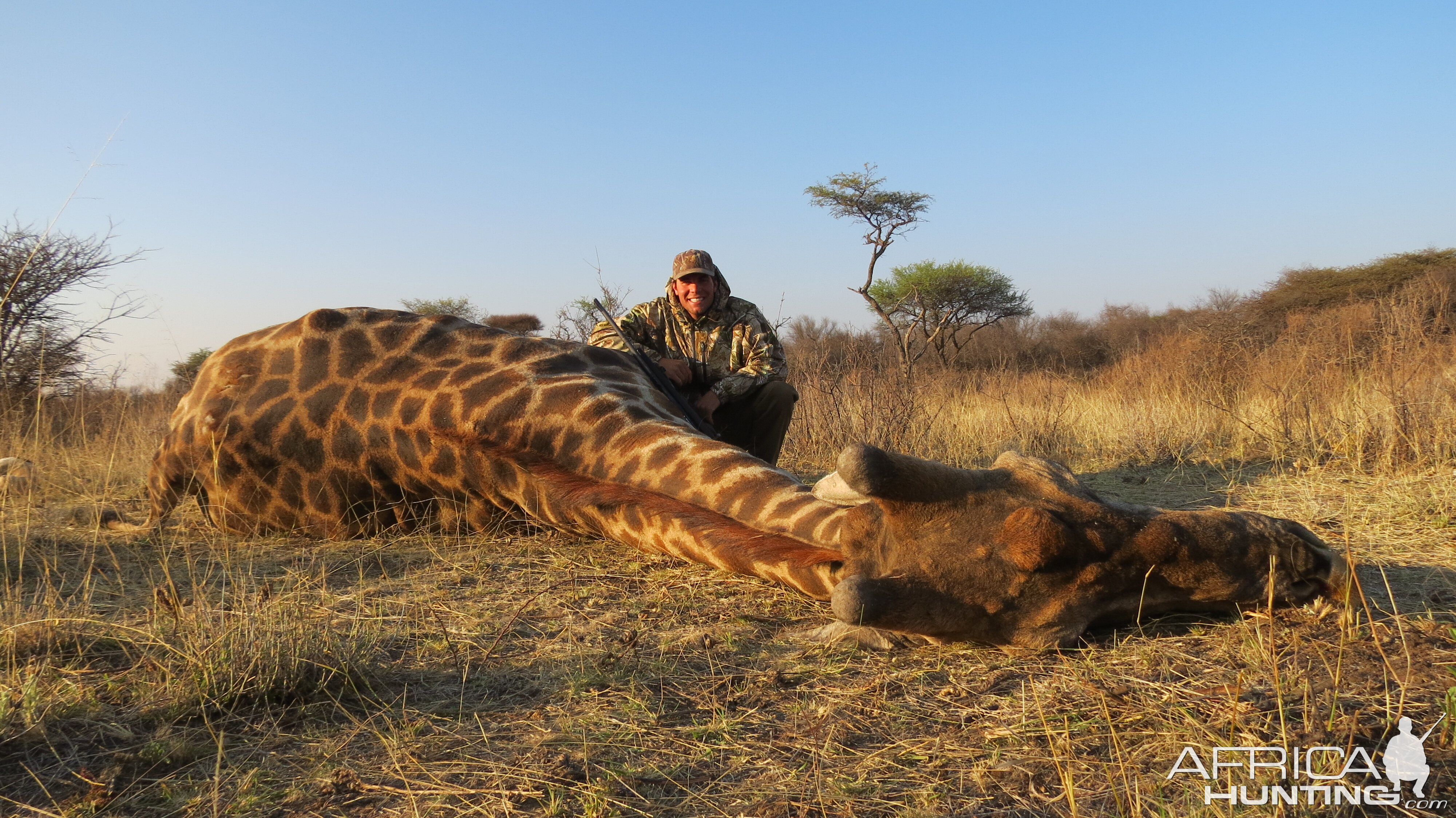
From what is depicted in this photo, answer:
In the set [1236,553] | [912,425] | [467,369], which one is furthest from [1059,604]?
[912,425]

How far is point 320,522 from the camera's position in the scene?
3.53 m

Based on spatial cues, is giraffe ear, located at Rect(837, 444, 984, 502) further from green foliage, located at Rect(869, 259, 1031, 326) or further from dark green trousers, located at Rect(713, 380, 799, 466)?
green foliage, located at Rect(869, 259, 1031, 326)

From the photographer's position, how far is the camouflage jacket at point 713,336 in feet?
16.3

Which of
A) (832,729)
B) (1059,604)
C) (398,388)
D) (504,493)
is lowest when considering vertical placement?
(832,729)

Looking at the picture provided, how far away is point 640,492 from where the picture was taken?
8.73 feet

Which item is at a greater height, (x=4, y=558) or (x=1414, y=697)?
(x=4, y=558)

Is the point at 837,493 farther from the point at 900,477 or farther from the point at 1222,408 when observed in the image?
the point at 1222,408

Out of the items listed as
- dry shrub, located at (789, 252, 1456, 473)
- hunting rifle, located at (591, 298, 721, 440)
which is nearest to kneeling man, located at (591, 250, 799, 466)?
hunting rifle, located at (591, 298, 721, 440)

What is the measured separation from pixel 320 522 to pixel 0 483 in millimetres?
2151

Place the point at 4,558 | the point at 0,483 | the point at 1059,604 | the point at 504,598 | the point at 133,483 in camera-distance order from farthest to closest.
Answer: the point at 133,483, the point at 0,483, the point at 4,558, the point at 504,598, the point at 1059,604

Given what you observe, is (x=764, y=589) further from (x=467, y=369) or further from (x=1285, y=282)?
(x=1285, y=282)

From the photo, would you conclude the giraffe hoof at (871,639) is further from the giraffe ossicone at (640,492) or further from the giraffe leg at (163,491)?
the giraffe leg at (163,491)

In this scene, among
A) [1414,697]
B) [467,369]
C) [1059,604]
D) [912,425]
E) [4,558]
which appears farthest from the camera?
[912,425]

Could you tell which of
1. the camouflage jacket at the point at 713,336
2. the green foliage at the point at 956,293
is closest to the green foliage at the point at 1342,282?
the green foliage at the point at 956,293
